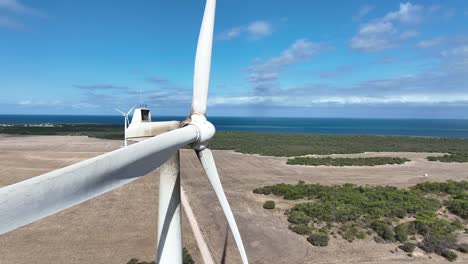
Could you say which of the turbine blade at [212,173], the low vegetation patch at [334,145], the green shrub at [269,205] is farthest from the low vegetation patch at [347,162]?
the turbine blade at [212,173]

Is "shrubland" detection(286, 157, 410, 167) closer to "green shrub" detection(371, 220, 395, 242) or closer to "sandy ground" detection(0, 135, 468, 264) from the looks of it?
"sandy ground" detection(0, 135, 468, 264)

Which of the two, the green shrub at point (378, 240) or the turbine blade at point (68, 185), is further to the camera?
the green shrub at point (378, 240)

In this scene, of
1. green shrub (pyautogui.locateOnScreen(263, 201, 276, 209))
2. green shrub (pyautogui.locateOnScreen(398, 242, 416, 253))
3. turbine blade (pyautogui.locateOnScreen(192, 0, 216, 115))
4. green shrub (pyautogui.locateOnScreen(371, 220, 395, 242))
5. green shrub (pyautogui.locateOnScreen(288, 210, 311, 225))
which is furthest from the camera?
green shrub (pyautogui.locateOnScreen(263, 201, 276, 209))

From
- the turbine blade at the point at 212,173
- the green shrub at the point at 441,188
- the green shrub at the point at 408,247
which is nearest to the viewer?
the turbine blade at the point at 212,173

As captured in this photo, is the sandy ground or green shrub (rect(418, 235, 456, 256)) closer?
the sandy ground

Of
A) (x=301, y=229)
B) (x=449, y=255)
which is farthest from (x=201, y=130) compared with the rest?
(x=449, y=255)

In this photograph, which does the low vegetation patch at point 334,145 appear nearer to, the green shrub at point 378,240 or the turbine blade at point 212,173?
the green shrub at point 378,240

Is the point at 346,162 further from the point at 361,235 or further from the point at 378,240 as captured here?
the point at 378,240

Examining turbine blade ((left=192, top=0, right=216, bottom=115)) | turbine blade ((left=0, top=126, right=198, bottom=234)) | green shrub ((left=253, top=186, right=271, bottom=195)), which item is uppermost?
turbine blade ((left=192, top=0, right=216, bottom=115))

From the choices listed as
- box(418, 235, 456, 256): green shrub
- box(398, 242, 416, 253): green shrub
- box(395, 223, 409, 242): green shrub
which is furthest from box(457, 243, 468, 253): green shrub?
box(395, 223, 409, 242): green shrub
